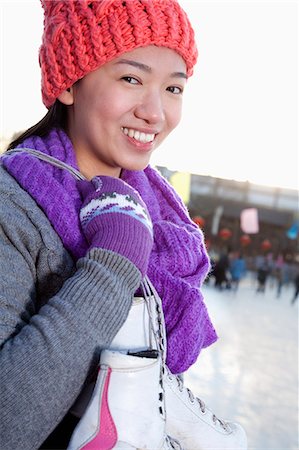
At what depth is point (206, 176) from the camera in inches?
1004

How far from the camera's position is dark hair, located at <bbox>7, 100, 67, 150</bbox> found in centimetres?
126

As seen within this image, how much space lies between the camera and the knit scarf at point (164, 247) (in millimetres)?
982

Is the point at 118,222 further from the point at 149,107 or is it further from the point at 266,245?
the point at 266,245

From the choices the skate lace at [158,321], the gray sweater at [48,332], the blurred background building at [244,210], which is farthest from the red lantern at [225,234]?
the gray sweater at [48,332]

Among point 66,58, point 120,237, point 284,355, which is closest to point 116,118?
point 66,58

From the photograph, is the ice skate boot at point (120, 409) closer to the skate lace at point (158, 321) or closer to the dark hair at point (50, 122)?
the skate lace at point (158, 321)

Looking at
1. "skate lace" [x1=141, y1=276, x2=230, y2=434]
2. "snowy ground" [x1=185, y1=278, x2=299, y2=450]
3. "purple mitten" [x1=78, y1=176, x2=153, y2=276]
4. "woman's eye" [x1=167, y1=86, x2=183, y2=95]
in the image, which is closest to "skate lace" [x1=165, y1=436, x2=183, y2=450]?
"skate lace" [x1=141, y1=276, x2=230, y2=434]

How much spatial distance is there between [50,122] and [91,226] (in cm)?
45

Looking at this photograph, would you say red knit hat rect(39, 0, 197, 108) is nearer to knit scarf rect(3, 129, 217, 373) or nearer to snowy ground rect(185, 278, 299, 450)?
Result: knit scarf rect(3, 129, 217, 373)

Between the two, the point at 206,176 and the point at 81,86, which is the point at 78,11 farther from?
the point at 206,176

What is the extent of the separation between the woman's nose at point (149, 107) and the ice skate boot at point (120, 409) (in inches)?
20.4

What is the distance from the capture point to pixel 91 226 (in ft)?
3.02

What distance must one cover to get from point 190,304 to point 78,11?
0.65 metres

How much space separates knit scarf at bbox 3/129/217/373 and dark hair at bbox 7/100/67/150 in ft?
0.15
